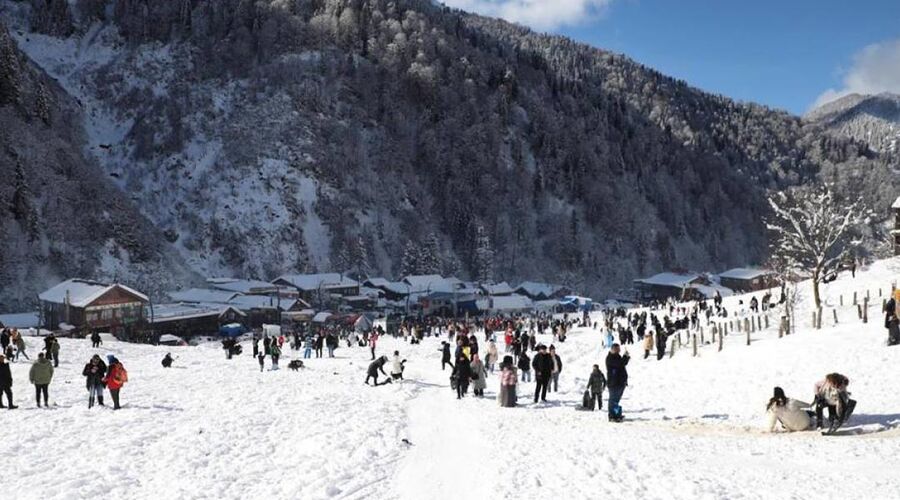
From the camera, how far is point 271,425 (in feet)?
46.0

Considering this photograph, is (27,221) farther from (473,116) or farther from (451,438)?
(473,116)

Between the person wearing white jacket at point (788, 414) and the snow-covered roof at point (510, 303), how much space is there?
6325 cm

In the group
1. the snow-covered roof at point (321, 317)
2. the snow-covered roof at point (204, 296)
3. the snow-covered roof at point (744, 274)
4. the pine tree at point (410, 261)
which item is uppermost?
the pine tree at point (410, 261)

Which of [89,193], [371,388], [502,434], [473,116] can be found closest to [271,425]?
[502,434]

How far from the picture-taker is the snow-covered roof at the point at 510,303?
251 feet

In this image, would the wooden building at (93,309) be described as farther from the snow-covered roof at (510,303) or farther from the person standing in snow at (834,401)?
the person standing in snow at (834,401)

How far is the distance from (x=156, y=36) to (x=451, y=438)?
12189 cm

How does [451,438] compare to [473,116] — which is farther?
[473,116]

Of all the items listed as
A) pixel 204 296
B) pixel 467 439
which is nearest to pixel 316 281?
pixel 204 296

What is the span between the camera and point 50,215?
231 ft

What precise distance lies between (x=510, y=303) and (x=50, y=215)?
52607 mm

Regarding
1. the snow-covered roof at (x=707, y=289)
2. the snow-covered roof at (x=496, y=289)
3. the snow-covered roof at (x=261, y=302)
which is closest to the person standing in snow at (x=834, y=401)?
the snow-covered roof at (x=261, y=302)

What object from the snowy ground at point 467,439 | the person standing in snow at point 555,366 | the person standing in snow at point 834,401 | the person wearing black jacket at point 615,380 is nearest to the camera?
the snowy ground at point 467,439

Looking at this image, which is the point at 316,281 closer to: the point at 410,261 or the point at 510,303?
the point at 410,261
